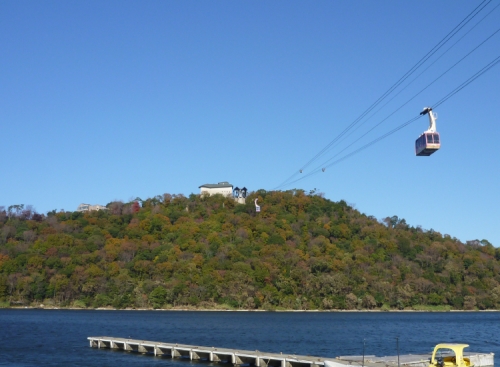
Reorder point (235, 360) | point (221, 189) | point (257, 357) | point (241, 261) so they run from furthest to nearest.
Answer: point (221, 189) < point (241, 261) < point (235, 360) < point (257, 357)

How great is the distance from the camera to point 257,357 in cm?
4141

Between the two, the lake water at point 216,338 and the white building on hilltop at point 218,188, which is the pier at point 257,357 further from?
the white building on hilltop at point 218,188

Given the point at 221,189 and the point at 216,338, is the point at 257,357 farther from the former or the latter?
the point at 221,189

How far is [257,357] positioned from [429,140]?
66.9 ft

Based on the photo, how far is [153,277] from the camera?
131 metres

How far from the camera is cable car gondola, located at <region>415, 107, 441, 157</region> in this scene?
30.4 m

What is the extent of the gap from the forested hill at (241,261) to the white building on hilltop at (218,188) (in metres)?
22.2

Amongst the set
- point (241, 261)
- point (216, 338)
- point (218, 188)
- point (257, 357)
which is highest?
point (218, 188)

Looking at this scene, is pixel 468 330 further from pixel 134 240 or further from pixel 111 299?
pixel 134 240

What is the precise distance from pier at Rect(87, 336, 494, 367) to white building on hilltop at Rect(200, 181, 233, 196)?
13724cm

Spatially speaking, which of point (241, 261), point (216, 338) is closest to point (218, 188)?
point (241, 261)

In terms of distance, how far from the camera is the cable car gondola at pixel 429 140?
30.4 m

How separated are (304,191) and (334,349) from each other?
127843 millimetres

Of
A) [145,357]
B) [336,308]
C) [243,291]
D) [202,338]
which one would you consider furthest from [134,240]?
[145,357]
